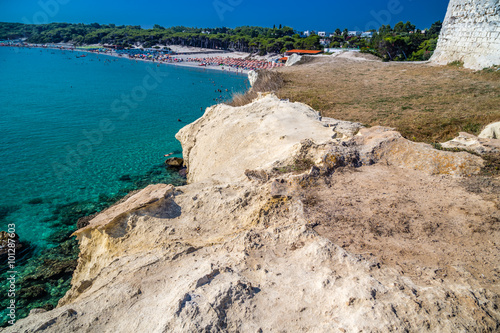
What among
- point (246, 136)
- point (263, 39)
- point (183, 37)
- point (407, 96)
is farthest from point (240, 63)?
point (246, 136)

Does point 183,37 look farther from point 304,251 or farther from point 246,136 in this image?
point 304,251

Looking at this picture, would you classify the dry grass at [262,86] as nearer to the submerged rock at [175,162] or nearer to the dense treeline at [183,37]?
the submerged rock at [175,162]

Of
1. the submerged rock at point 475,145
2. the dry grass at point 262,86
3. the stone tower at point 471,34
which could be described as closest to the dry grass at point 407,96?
the dry grass at point 262,86

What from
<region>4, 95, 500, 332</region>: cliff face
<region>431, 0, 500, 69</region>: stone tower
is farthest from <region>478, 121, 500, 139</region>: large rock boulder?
<region>431, 0, 500, 69</region>: stone tower

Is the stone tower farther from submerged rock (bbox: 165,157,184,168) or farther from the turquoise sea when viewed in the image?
the turquoise sea

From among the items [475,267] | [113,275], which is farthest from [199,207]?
[475,267]
